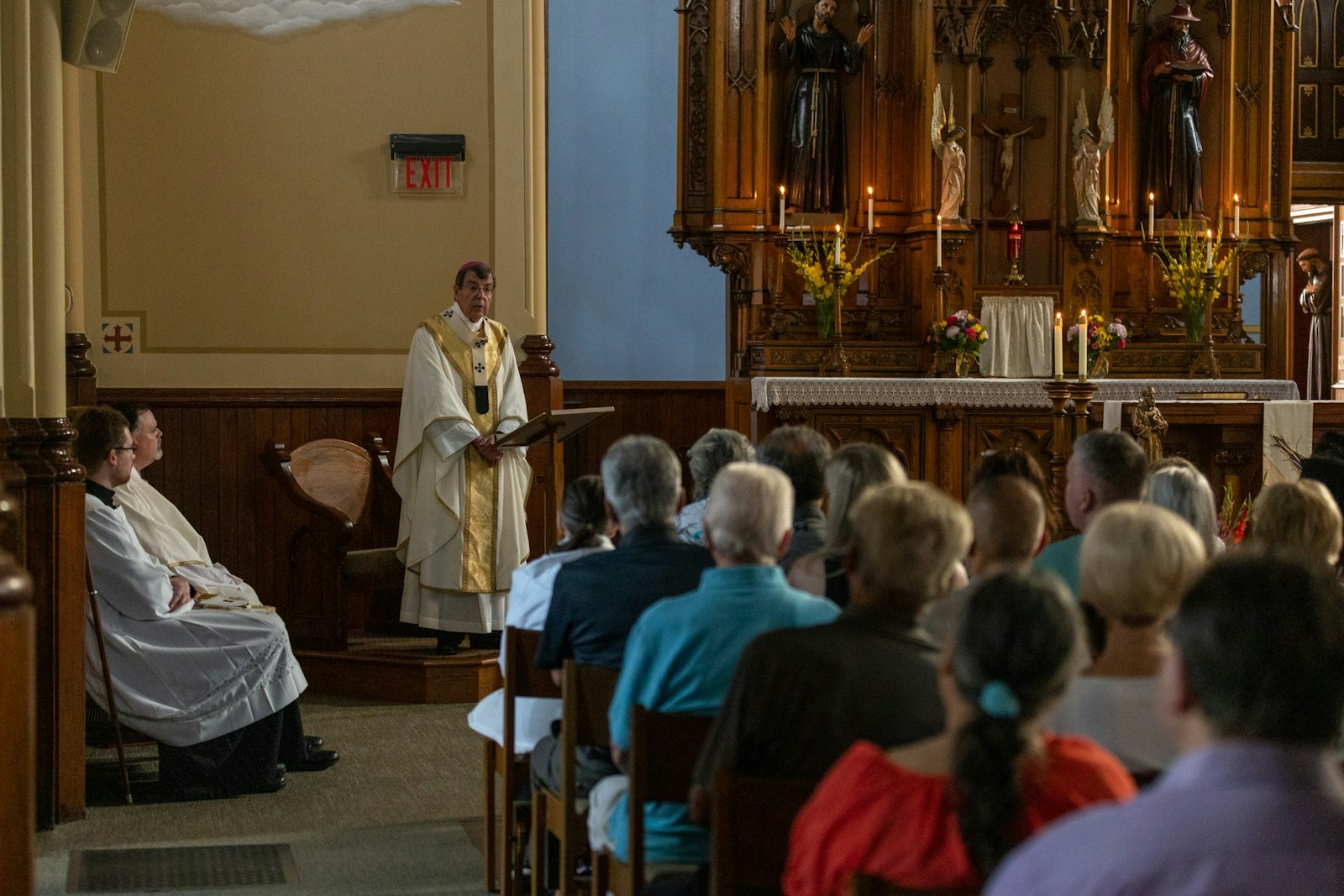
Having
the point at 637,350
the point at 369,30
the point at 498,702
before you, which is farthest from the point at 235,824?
the point at 637,350

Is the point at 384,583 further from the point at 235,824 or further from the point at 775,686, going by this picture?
the point at 775,686

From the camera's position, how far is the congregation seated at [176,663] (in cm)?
546

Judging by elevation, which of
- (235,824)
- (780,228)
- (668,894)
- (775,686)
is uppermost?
(780,228)

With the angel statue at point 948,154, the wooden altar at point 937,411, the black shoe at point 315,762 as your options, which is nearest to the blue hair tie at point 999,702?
the black shoe at point 315,762

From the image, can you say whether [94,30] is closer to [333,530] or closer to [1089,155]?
[333,530]

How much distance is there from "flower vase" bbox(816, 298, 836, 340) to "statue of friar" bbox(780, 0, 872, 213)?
0.76 m

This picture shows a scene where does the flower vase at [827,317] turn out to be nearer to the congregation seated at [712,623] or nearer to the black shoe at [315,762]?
the black shoe at [315,762]

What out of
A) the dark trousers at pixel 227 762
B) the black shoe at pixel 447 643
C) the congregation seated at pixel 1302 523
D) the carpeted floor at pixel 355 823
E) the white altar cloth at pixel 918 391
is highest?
the white altar cloth at pixel 918 391

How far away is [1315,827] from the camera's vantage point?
55.5 inches

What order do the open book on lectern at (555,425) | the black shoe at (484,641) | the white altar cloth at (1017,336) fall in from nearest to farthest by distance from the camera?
the open book on lectern at (555,425)
the black shoe at (484,641)
the white altar cloth at (1017,336)

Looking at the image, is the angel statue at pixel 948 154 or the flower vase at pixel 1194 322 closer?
the angel statue at pixel 948 154

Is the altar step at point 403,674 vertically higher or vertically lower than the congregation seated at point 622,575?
lower

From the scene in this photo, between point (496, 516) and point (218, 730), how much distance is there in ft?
7.44

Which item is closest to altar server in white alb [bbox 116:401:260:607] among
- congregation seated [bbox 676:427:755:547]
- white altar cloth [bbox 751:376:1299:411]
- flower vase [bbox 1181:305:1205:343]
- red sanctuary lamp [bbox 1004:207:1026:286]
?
congregation seated [bbox 676:427:755:547]
